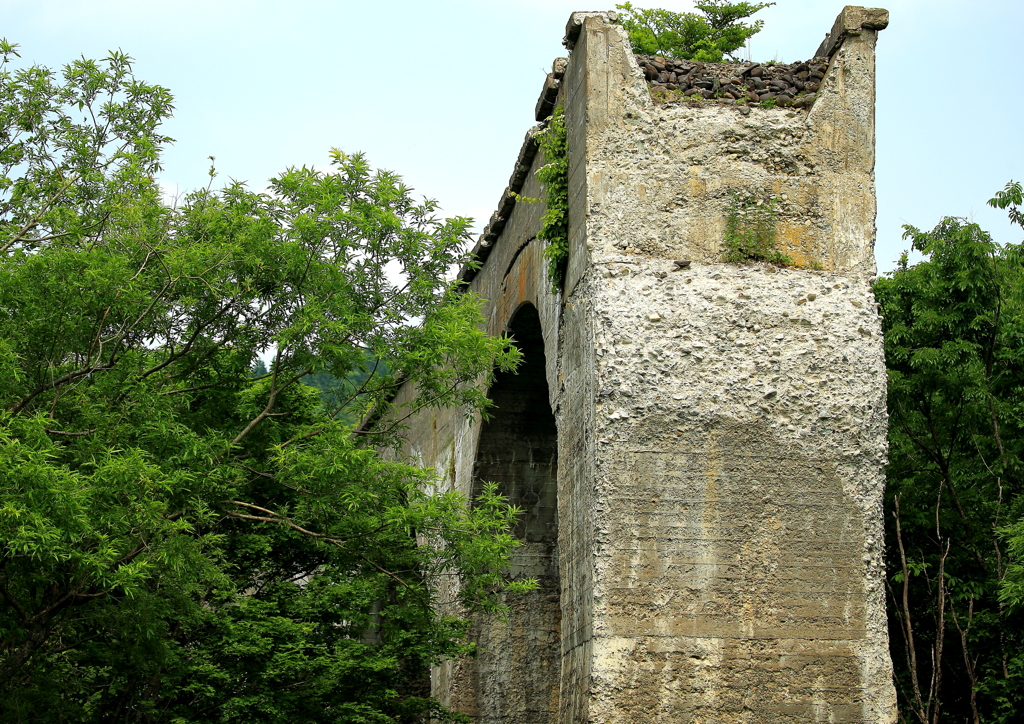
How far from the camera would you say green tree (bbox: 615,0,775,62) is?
467 inches

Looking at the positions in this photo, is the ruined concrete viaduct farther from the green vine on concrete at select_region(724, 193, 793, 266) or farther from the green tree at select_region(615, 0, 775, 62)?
the green tree at select_region(615, 0, 775, 62)

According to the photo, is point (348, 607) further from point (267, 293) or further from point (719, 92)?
point (719, 92)

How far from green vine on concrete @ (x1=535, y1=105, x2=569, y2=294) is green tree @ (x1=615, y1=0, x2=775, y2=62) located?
4.08 metres

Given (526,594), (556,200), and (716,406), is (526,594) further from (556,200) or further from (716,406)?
(716,406)

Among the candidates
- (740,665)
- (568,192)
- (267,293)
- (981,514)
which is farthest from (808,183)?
(981,514)

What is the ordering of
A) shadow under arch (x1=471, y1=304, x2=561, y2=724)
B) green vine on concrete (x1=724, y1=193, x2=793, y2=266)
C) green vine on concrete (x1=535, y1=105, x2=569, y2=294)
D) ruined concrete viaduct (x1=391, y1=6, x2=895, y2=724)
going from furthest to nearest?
shadow under arch (x1=471, y1=304, x2=561, y2=724), green vine on concrete (x1=535, y1=105, x2=569, y2=294), green vine on concrete (x1=724, y1=193, x2=793, y2=266), ruined concrete viaduct (x1=391, y1=6, x2=895, y2=724)

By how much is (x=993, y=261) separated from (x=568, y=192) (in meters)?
6.03

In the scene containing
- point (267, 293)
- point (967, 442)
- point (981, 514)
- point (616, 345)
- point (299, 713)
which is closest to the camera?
point (616, 345)

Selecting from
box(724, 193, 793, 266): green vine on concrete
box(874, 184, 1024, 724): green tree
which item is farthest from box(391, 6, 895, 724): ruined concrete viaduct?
box(874, 184, 1024, 724): green tree

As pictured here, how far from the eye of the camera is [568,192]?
304 inches

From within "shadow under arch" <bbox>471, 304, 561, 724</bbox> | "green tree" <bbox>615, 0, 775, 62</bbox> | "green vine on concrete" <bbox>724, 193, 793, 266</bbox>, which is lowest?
"shadow under arch" <bbox>471, 304, 561, 724</bbox>

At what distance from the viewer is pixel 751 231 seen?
23.7 feet

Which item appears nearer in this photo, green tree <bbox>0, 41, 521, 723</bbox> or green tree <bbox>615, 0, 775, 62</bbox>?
green tree <bbox>0, 41, 521, 723</bbox>

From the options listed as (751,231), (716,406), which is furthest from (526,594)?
(751,231)
